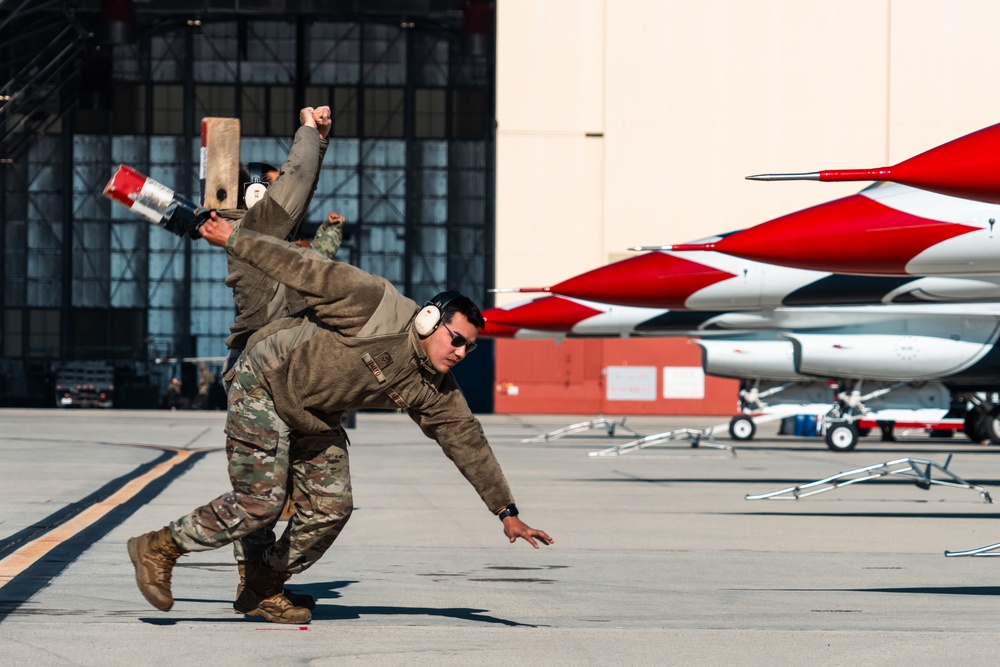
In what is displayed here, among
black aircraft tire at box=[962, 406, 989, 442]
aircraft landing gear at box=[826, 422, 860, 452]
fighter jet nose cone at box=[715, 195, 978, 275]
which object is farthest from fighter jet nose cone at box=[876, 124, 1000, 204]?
black aircraft tire at box=[962, 406, 989, 442]

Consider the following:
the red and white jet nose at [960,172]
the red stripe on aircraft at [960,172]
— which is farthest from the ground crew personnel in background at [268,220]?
the red stripe on aircraft at [960,172]

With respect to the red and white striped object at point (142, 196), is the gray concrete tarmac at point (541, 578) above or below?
below

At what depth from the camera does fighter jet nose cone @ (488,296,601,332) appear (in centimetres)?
2455

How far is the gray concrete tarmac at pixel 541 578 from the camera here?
589 centimetres

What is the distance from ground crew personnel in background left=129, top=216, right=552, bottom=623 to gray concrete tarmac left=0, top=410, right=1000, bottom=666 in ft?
1.62

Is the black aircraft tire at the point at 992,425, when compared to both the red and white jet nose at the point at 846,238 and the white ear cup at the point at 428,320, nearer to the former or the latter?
the red and white jet nose at the point at 846,238

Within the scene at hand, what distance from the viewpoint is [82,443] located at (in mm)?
22219

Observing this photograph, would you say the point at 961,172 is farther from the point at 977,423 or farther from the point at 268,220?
the point at 977,423

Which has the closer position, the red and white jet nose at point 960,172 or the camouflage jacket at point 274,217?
the camouflage jacket at point 274,217

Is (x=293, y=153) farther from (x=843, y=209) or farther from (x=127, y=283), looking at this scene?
(x=127, y=283)

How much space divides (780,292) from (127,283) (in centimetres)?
4684

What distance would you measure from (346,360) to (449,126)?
2067 inches

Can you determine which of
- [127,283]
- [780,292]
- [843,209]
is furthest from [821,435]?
[127,283]

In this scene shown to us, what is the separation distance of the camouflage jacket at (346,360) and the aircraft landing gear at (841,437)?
2073cm
